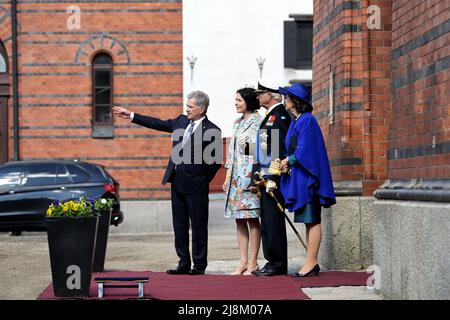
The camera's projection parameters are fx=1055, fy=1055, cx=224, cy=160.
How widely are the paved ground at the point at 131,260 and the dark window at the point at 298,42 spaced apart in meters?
16.4

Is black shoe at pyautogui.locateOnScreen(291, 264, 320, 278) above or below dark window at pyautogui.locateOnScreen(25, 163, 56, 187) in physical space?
below

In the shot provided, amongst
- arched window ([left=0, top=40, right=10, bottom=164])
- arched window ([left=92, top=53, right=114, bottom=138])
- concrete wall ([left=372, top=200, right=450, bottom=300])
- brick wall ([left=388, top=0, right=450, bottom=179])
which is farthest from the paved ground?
arched window ([left=92, top=53, right=114, bottom=138])

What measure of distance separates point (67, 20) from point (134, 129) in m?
3.11

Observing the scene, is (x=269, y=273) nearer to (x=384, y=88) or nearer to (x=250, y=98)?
(x=250, y=98)

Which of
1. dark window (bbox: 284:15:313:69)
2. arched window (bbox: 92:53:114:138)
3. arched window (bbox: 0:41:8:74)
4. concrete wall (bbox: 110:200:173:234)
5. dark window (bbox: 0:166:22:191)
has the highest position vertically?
dark window (bbox: 284:15:313:69)

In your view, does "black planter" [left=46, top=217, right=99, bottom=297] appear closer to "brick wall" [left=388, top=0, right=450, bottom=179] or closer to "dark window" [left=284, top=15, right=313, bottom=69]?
"brick wall" [left=388, top=0, right=450, bottom=179]

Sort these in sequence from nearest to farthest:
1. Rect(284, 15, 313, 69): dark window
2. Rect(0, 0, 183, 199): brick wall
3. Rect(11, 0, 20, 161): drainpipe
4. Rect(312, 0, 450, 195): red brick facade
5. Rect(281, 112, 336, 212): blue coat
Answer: Rect(312, 0, 450, 195): red brick facade
Rect(281, 112, 336, 212): blue coat
Rect(0, 0, 183, 199): brick wall
Rect(11, 0, 20, 161): drainpipe
Rect(284, 15, 313, 69): dark window

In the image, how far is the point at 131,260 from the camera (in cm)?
1399

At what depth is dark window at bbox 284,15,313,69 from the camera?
36219 millimetres

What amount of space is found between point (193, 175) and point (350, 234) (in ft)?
6.23

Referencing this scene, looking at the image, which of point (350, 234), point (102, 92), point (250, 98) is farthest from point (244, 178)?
point (102, 92)

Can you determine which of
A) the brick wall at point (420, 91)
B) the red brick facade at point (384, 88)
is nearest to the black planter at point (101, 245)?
the red brick facade at point (384, 88)

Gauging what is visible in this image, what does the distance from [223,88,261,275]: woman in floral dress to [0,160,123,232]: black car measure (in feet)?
30.5

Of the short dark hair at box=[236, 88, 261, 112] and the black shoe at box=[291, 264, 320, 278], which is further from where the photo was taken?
the short dark hair at box=[236, 88, 261, 112]
